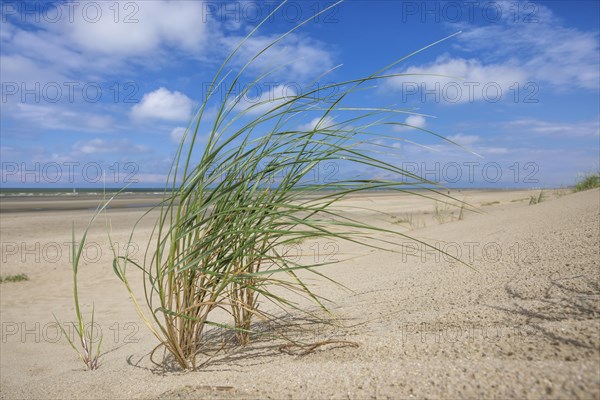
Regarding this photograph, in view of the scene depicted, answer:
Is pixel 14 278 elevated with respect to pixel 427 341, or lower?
lower

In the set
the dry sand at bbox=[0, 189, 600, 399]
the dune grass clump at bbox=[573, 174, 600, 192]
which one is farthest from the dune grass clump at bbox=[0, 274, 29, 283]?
the dune grass clump at bbox=[573, 174, 600, 192]

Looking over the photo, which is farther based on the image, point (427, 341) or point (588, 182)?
point (588, 182)

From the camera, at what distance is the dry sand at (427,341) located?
1080 mm

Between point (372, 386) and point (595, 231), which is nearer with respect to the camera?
point (372, 386)

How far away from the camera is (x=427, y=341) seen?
1.44m

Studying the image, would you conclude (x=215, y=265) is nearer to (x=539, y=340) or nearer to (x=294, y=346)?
(x=294, y=346)

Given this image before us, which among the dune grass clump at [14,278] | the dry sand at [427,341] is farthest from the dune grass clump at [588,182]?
the dune grass clump at [14,278]

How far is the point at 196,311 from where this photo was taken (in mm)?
1688

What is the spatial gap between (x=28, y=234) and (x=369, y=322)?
11368 millimetres

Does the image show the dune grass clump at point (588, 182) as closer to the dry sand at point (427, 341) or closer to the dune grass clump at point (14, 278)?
the dry sand at point (427, 341)

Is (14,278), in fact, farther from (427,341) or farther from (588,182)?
(588,182)

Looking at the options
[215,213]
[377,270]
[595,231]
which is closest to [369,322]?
[215,213]

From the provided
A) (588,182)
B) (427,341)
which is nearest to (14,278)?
(427,341)

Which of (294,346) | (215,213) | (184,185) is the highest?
(184,185)
